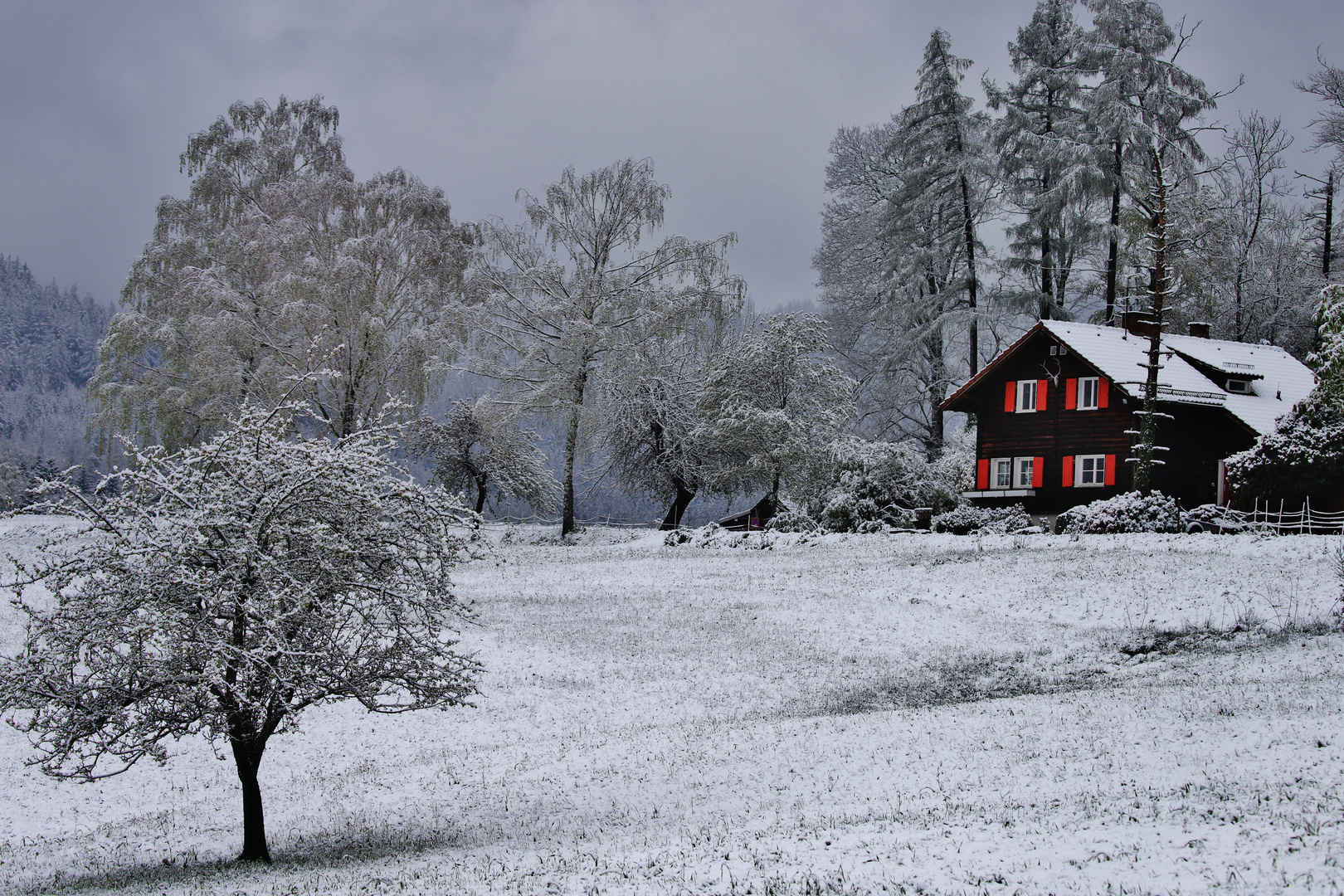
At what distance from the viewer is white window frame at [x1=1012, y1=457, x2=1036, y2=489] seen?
119 feet

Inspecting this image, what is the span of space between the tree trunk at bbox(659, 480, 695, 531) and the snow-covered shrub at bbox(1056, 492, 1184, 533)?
1925 cm

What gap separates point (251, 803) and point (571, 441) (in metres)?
25.0

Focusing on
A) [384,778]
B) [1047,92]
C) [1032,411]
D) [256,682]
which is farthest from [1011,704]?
[1047,92]

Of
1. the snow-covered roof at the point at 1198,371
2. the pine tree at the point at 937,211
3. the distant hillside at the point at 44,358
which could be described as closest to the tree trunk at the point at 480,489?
the pine tree at the point at 937,211

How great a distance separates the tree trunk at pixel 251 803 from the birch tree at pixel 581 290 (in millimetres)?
24183

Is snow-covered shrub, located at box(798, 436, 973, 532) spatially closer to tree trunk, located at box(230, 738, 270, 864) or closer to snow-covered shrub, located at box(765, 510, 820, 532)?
snow-covered shrub, located at box(765, 510, 820, 532)

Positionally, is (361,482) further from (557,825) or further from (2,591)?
(2,591)

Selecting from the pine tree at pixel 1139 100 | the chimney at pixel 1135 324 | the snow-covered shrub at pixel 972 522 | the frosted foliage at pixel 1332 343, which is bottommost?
the snow-covered shrub at pixel 972 522

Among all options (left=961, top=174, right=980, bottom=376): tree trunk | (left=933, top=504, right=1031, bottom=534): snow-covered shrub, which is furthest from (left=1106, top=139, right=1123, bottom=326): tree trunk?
(left=933, top=504, right=1031, bottom=534): snow-covered shrub

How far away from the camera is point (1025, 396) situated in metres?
36.5

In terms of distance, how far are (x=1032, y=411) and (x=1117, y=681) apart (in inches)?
949

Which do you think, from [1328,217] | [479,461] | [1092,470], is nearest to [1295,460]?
[1092,470]

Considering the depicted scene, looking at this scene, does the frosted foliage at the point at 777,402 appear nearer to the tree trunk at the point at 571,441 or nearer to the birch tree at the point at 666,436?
the birch tree at the point at 666,436

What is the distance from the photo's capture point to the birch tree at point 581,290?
111 ft
